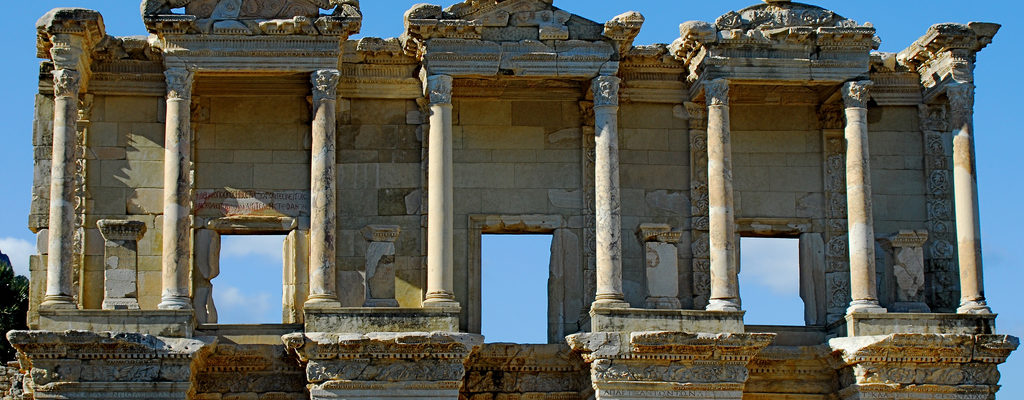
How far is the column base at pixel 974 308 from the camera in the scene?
966 inches

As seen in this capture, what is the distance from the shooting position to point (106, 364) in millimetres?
22969

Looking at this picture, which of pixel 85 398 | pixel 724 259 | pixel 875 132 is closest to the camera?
pixel 85 398

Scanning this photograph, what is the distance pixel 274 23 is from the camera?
24.2 m

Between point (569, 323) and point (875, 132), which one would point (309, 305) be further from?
point (875, 132)

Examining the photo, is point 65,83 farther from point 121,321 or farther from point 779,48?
point 779,48

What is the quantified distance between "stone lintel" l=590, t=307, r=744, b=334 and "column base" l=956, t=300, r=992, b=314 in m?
3.30

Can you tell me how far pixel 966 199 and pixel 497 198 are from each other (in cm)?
673

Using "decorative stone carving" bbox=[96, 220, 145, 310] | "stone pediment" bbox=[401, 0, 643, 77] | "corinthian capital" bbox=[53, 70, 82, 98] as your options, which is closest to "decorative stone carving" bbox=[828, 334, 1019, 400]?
"stone pediment" bbox=[401, 0, 643, 77]

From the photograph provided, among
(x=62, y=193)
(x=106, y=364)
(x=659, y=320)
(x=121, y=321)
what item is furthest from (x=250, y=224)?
(x=659, y=320)

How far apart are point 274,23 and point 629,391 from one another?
23.0 feet

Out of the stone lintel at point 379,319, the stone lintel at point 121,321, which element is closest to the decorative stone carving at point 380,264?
the stone lintel at point 379,319

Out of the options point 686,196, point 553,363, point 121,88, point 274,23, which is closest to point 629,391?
point 553,363

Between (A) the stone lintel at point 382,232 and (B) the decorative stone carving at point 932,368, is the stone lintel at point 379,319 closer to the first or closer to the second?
(A) the stone lintel at point 382,232

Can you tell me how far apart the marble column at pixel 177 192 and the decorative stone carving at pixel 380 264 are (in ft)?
8.59
